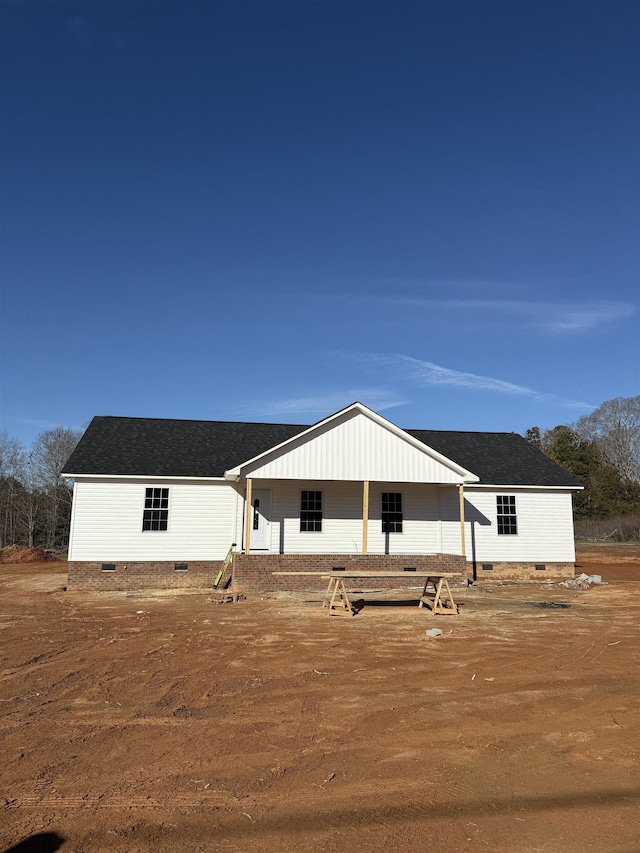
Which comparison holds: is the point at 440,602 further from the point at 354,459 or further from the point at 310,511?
the point at 310,511

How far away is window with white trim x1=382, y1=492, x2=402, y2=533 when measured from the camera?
21108mm

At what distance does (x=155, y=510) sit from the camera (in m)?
20.3

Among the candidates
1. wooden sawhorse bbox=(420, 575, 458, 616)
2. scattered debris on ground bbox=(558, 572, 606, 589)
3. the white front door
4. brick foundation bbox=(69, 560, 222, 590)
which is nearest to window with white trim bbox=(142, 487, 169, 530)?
brick foundation bbox=(69, 560, 222, 590)

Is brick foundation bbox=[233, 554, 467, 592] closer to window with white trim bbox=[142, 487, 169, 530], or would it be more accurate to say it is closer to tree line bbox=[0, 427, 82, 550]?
window with white trim bbox=[142, 487, 169, 530]

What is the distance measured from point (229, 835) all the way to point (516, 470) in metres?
20.7

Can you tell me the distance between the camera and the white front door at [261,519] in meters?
20.5

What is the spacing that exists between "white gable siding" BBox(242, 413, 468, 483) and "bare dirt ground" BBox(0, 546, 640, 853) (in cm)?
708

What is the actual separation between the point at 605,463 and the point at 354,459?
170ft

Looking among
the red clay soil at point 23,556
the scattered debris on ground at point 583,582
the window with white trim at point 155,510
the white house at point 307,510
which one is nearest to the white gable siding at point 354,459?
the white house at point 307,510

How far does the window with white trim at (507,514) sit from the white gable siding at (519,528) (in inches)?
5.2

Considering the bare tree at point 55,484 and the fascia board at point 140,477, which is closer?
the fascia board at point 140,477

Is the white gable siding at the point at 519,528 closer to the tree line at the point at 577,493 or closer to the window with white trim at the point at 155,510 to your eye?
the window with white trim at the point at 155,510

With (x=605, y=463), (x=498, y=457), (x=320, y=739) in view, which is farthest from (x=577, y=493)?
(x=320, y=739)

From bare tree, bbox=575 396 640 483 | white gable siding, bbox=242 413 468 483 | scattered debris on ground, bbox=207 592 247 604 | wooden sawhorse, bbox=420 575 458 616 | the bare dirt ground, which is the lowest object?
scattered debris on ground, bbox=207 592 247 604
